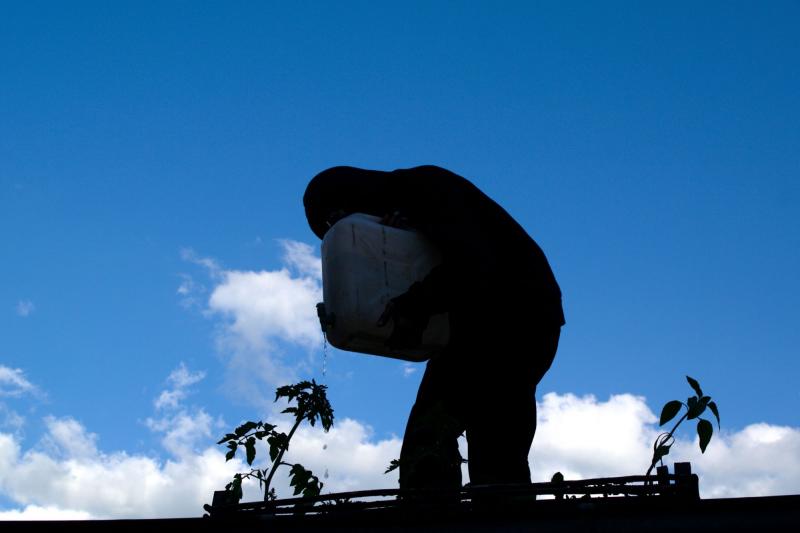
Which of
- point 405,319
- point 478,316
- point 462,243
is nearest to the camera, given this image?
point 405,319

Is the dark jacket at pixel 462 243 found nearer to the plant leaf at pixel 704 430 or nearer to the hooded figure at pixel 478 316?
the hooded figure at pixel 478 316

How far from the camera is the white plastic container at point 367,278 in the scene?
3.75m

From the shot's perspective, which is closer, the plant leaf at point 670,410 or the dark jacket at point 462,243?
the plant leaf at point 670,410

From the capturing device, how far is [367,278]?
3.82 m

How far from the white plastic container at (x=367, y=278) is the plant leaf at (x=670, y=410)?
126 cm

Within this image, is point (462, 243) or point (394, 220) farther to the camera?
point (394, 220)

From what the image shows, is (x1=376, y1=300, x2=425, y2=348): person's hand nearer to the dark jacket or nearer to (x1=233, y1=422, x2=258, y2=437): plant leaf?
the dark jacket

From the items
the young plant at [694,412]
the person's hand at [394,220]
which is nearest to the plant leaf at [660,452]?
the young plant at [694,412]

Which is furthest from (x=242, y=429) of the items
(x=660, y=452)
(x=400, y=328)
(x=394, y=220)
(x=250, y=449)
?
(x=660, y=452)

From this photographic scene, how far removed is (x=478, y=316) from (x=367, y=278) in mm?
638

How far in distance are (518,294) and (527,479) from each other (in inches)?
36.6

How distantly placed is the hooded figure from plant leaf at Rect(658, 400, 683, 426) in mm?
1124

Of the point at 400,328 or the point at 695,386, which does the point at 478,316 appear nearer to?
the point at 400,328

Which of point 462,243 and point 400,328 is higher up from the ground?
point 462,243
